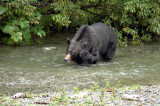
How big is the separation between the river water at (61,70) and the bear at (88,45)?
0.30m

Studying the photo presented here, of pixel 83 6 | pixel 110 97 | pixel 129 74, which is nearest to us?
pixel 110 97

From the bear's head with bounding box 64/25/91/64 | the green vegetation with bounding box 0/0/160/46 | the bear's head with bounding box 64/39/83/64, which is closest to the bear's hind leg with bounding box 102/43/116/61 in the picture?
the bear's head with bounding box 64/25/91/64

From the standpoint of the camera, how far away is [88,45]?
344 inches

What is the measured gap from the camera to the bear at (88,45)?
842cm

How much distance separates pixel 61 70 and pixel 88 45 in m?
1.22

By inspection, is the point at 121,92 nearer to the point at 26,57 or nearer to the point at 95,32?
the point at 95,32

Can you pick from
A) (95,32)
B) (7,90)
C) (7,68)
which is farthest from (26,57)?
(7,90)

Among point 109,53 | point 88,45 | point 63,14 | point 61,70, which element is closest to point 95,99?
point 61,70

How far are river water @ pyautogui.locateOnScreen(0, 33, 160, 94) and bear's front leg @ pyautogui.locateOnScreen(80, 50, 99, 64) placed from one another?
20 centimetres

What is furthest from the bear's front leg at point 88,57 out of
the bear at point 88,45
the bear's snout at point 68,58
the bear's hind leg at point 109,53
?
the bear's hind leg at point 109,53

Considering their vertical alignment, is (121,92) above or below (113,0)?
below

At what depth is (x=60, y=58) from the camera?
32.7 feet

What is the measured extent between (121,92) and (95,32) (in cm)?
396

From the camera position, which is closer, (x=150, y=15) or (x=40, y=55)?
(x=40, y=55)
